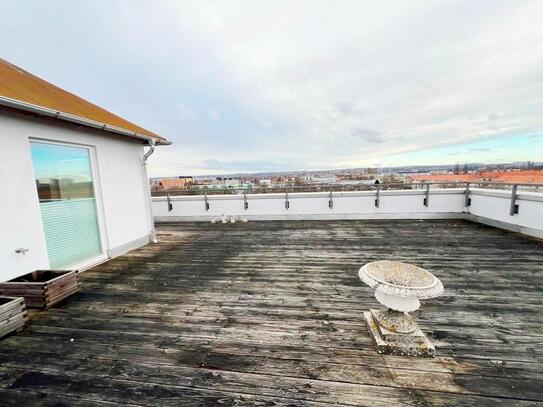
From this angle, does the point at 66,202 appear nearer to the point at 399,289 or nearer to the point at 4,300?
the point at 4,300

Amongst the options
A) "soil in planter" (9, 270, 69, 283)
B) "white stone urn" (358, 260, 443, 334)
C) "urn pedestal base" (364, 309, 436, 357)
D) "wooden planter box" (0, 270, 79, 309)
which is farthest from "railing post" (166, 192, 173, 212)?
"urn pedestal base" (364, 309, 436, 357)

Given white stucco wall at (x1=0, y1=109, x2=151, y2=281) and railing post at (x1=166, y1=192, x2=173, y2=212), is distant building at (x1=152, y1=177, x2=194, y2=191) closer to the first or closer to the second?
railing post at (x1=166, y1=192, x2=173, y2=212)

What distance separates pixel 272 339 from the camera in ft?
6.29

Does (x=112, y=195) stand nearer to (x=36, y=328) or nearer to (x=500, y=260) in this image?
(x=36, y=328)

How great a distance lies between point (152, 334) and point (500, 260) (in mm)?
4925

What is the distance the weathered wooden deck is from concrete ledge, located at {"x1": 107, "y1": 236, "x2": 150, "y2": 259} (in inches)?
20.5

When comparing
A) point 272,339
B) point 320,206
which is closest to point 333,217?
point 320,206

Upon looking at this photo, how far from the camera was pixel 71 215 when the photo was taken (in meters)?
3.72

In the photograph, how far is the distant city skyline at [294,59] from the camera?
208 inches

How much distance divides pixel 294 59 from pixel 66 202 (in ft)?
22.1

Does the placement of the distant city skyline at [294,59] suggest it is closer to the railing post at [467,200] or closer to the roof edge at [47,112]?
the railing post at [467,200]

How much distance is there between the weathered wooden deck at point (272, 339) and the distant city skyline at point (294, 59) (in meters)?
3.59

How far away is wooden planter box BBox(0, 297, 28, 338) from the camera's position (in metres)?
2.04

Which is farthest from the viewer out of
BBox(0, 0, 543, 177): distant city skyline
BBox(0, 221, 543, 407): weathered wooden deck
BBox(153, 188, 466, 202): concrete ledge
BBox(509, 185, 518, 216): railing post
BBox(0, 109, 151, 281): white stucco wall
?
BBox(153, 188, 466, 202): concrete ledge
